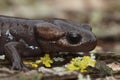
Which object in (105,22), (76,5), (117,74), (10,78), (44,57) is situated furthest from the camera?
(76,5)

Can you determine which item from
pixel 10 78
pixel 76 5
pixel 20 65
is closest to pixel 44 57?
pixel 20 65

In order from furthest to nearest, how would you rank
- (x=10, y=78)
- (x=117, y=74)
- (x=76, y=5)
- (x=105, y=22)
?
1. (x=76, y=5)
2. (x=105, y=22)
3. (x=117, y=74)
4. (x=10, y=78)

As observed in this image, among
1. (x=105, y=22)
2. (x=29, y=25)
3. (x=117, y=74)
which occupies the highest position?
(x=29, y=25)

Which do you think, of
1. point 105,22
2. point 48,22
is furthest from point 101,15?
point 48,22

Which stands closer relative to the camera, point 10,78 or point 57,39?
point 10,78

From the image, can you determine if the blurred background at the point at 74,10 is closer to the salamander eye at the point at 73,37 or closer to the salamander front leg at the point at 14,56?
the salamander eye at the point at 73,37

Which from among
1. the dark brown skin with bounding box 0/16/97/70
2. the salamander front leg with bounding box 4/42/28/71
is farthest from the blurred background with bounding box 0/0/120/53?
the salamander front leg with bounding box 4/42/28/71

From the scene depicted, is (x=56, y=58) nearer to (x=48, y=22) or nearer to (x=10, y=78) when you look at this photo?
(x=48, y=22)

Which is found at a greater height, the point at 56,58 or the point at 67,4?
the point at 56,58
